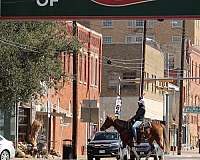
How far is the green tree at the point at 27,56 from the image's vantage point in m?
34.4

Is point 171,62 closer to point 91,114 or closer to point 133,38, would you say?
point 133,38

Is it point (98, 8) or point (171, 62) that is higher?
point (171, 62)

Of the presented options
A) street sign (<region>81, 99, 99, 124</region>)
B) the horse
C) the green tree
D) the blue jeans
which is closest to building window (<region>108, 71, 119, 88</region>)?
street sign (<region>81, 99, 99, 124</region>)

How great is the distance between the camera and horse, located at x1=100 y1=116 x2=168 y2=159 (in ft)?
105

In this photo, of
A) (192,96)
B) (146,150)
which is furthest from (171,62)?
(146,150)

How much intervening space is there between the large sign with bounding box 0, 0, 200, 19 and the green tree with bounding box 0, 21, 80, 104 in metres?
10.2

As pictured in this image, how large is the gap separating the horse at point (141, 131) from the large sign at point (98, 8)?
10.1 metres

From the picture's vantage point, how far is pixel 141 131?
32.2 meters

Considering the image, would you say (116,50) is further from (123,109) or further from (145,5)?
(145,5)

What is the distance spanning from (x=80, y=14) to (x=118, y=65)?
54.5 metres

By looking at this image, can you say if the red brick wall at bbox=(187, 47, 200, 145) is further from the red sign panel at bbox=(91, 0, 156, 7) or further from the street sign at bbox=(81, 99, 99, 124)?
the red sign panel at bbox=(91, 0, 156, 7)

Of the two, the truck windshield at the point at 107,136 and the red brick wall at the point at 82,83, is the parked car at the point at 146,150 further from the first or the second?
the red brick wall at the point at 82,83

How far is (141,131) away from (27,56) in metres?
7.17

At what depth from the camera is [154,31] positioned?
11844cm
